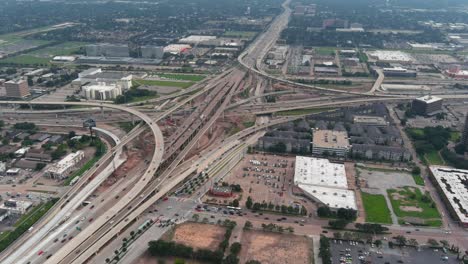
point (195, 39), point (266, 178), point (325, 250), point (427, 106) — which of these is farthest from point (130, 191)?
point (195, 39)

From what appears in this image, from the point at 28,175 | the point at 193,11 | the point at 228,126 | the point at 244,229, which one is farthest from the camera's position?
the point at 193,11

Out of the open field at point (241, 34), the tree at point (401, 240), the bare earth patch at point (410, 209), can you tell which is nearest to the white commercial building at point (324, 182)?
the bare earth patch at point (410, 209)

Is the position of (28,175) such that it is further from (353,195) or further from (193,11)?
(193,11)

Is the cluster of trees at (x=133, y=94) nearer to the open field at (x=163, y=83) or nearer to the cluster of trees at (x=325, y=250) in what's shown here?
the open field at (x=163, y=83)

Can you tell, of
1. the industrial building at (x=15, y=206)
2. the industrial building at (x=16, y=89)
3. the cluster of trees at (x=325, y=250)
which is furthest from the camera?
the industrial building at (x=16, y=89)

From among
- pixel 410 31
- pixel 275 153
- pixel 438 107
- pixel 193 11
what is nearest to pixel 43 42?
pixel 193 11
